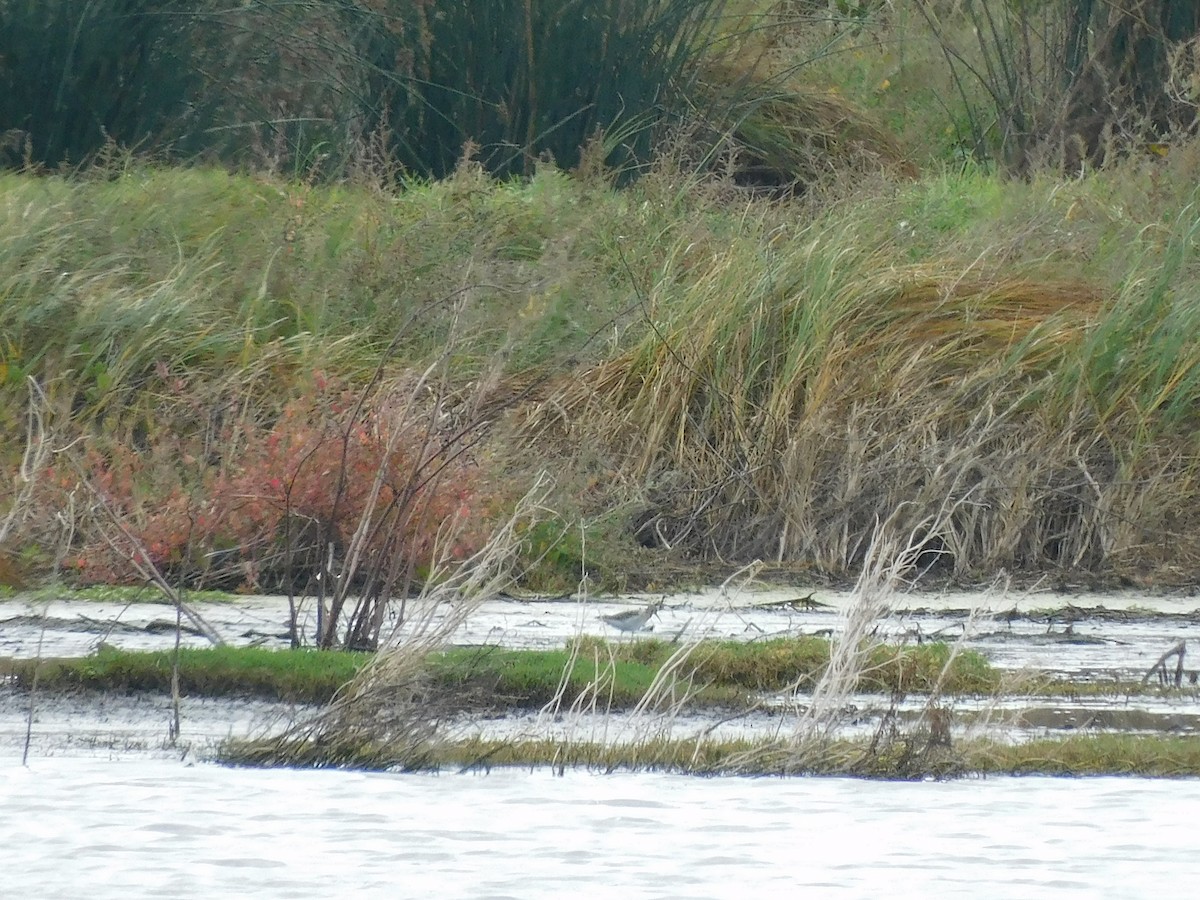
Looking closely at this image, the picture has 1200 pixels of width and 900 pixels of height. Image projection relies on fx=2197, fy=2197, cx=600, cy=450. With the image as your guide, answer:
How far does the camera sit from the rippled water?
227 inches

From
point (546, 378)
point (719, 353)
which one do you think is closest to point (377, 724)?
point (546, 378)

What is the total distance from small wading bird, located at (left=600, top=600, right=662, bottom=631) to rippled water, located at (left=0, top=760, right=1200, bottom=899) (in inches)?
85.8

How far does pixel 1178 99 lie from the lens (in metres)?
15.0

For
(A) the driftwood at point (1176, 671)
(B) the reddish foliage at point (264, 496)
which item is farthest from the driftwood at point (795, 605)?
(A) the driftwood at point (1176, 671)

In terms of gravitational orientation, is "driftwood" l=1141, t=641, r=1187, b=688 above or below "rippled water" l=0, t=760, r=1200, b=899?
→ above

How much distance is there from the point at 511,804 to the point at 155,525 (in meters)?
3.83

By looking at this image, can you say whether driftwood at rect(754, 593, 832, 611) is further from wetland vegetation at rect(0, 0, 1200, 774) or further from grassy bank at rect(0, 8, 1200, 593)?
grassy bank at rect(0, 8, 1200, 593)

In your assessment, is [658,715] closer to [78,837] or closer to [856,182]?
[78,837]

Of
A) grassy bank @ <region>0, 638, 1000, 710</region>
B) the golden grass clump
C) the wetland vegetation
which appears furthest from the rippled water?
the golden grass clump

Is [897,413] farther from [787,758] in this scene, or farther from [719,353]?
[787,758]

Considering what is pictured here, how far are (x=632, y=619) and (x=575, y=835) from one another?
116 inches

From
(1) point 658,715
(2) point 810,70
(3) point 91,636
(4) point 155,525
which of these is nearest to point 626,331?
(4) point 155,525

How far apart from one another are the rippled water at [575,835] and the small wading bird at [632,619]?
2.18 m

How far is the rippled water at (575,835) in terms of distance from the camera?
5758 millimetres
